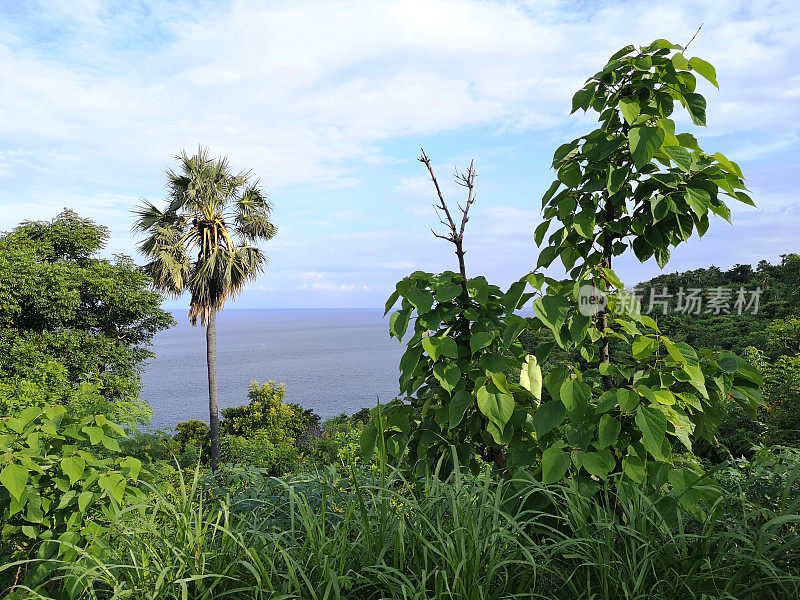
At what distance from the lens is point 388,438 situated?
225 cm

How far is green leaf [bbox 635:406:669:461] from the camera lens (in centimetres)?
172

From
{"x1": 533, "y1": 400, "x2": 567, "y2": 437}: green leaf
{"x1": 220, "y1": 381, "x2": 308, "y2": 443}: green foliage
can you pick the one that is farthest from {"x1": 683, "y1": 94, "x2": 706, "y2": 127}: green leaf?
{"x1": 220, "y1": 381, "x2": 308, "y2": 443}: green foliage

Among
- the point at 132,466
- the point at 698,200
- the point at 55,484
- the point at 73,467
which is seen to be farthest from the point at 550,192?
the point at 55,484

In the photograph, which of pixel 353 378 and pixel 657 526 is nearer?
pixel 657 526

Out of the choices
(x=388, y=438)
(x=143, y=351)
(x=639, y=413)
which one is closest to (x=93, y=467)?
(x=388, y=438)

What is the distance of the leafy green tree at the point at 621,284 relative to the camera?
1817 mm

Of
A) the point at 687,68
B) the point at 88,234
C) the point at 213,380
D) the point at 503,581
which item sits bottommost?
the point at 213,380

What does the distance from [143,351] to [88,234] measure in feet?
18.5

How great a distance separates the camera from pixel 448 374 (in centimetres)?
209

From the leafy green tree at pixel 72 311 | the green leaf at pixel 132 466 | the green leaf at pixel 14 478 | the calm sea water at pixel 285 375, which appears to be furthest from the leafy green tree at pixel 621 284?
the calm sea water at pixel 285 375

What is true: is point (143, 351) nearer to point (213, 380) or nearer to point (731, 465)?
point (213, 380)

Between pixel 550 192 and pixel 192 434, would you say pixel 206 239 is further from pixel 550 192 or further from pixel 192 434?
pixel 550 192

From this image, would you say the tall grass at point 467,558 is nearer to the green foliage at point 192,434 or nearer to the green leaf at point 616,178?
the green leaf at point 616,178

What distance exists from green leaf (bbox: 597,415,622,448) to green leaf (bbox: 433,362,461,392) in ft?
1.84
